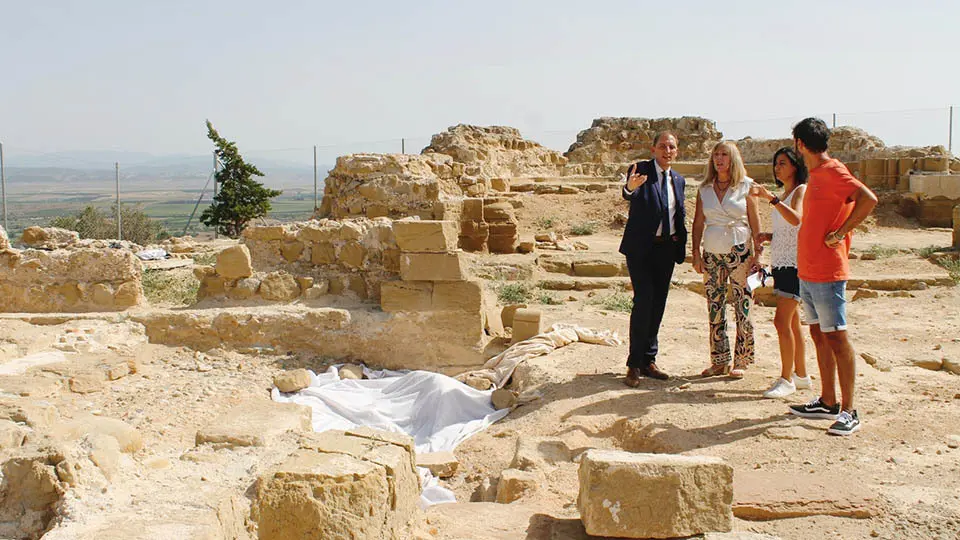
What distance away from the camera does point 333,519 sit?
2.79m

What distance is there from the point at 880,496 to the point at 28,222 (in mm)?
18686

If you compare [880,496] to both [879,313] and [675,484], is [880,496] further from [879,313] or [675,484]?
[879,313]

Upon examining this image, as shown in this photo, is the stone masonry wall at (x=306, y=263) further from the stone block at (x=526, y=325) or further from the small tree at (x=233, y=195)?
the small tree at (x=233, y=195)

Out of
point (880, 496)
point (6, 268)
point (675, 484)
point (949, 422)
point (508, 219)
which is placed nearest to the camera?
point (675, 484)

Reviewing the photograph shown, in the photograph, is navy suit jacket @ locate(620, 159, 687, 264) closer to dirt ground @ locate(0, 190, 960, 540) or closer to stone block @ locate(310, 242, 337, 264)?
dirt ground @ locate(0, 190, 960, 540)

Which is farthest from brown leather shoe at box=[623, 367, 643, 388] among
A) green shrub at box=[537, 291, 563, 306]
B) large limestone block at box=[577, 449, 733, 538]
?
green shrub at box=[537, 291, 563, 306]

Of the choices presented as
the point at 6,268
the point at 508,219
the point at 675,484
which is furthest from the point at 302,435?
the point at 508,219

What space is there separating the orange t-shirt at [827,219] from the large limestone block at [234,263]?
15.7 ft

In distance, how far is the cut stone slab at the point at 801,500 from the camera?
3396mm

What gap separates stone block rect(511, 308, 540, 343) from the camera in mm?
6906

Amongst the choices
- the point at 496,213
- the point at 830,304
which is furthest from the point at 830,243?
the point at 496,213

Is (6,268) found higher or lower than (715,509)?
higher

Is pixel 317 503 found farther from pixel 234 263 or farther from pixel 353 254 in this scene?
pixel 234 263

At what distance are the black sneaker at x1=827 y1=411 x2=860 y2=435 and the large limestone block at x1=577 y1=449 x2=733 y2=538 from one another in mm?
1520
